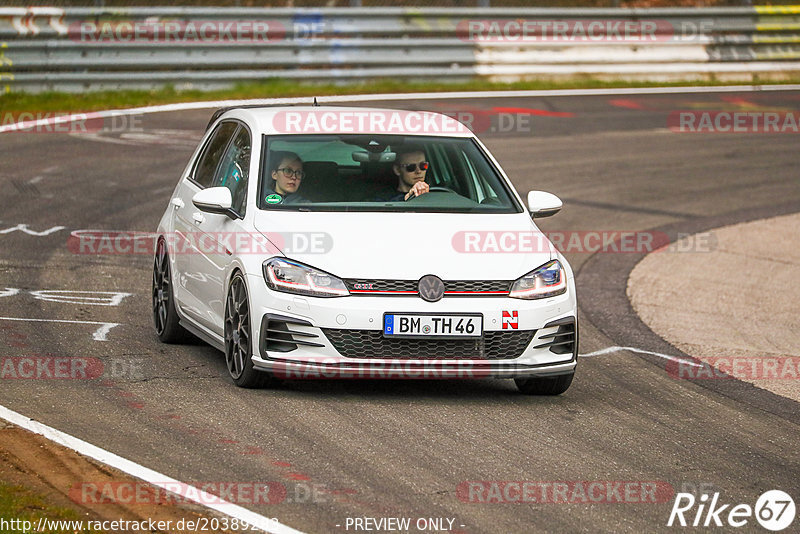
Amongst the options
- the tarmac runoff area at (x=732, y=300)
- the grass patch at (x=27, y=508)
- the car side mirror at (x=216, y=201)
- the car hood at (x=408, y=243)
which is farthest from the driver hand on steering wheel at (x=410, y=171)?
the grass patch at (x=27, y=508)

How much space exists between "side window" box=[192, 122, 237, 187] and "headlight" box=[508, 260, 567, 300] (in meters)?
2.52

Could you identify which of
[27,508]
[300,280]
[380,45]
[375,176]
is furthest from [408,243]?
[380,45]

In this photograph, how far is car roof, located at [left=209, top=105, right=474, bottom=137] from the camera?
8.91 m

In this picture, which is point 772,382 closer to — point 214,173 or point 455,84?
point 214,173

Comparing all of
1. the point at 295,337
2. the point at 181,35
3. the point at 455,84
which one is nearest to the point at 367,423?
the point at 295,337

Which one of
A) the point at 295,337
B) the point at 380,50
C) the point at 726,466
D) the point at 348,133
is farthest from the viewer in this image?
the point at 380,50

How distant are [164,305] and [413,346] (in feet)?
8.21

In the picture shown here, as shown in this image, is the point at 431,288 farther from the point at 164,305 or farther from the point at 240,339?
the point at 164,305

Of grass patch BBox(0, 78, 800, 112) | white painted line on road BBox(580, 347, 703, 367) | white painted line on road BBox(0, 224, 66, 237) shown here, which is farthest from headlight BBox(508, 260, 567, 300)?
grass patch BBox(0, 78, 800, 112)

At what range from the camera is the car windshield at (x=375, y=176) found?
8492mm

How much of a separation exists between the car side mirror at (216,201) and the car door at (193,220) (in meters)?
0.52

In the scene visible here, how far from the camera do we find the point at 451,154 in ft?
29.9

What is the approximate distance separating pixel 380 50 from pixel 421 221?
610 inches

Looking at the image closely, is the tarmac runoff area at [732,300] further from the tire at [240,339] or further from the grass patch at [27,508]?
the grass patch at [27,508]
